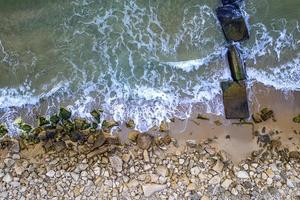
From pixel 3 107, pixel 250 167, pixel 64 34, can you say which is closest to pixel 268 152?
pixel 250 167

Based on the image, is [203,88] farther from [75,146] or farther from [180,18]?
[75,146]

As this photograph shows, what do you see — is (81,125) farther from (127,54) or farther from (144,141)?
(127,54)

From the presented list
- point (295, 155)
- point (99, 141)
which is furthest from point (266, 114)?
point (99, 141)

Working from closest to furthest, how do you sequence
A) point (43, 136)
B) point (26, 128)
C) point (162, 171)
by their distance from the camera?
1. point (162, 171)
2. point (43, 136)
3. point (26, 128)

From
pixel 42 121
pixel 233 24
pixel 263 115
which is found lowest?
pixel 263 115

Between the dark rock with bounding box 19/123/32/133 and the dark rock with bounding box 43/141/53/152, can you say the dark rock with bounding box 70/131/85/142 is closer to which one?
the dark rock with bounding box 43/141/53/152

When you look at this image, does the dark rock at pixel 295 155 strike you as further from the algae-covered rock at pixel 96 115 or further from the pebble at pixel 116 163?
the algae-covered rock at pixel 96 115

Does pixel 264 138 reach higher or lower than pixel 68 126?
lower
